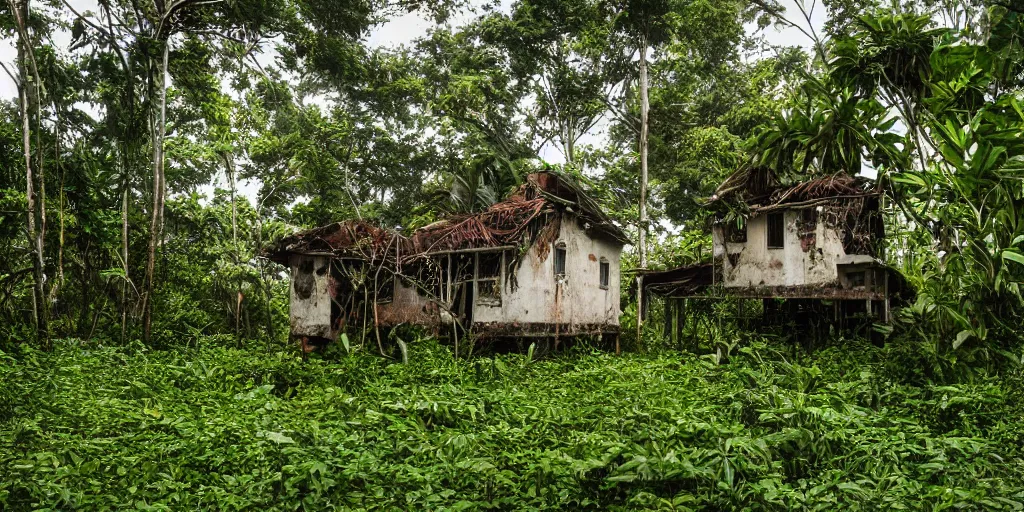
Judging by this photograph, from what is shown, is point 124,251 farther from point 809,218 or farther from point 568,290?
point 809,218

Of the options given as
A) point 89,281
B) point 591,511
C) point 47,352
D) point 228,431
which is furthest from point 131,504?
point 89,281

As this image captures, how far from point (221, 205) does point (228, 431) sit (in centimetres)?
1644

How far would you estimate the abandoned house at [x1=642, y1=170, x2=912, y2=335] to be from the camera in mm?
13555

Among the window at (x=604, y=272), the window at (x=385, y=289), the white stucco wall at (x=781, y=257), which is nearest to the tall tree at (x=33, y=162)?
the window at (x=385, y=289)

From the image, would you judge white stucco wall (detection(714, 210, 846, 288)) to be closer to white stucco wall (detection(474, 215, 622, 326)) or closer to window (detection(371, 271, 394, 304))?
white stucco wall (detection(474, 215, 622, 326))

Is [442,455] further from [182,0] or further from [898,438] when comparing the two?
[182,0]

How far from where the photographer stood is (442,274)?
46.0 ft

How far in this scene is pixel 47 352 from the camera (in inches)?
424

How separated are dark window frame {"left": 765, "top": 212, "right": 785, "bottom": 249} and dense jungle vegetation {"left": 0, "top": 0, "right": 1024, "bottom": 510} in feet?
3.55

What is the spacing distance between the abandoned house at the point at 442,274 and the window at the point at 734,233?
3.82 m

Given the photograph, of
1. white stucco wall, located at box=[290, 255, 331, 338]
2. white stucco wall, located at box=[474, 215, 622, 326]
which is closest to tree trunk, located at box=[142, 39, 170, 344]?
white stucco wall, located at box=[290, 255, 331, 338]

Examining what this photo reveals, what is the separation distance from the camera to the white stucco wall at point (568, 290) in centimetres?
1386

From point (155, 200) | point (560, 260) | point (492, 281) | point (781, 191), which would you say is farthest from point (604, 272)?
point (155, 200)

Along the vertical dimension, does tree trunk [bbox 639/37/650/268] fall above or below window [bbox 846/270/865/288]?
above
